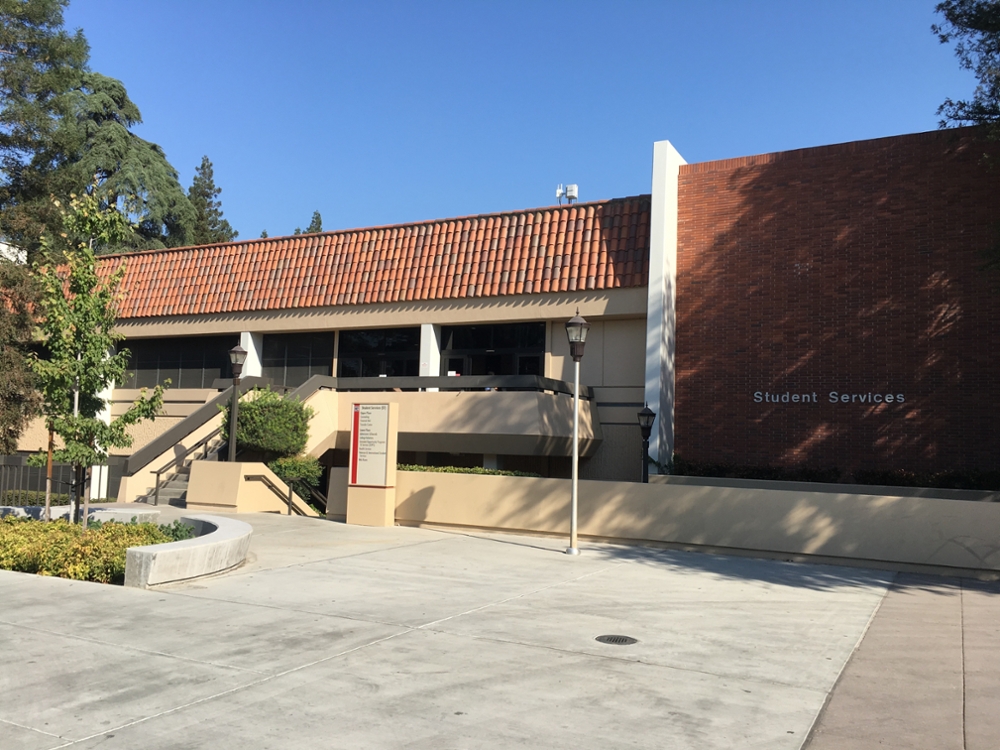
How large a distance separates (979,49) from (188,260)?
975 inches

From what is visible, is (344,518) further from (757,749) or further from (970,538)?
(757,749)

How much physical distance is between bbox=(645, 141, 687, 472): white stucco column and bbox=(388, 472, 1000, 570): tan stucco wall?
19.1 feet

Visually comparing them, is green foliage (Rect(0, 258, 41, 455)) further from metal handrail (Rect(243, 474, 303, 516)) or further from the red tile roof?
the red tile roof

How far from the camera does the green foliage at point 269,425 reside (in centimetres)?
2178

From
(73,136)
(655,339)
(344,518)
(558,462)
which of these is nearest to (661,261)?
(655,339)

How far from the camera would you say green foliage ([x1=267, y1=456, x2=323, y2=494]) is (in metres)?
22.0

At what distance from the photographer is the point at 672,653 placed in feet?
25.8

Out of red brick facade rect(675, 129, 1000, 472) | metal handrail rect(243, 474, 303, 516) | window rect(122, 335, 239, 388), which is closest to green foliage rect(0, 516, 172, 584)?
metal handrail rect(243, 474, 303, 516)

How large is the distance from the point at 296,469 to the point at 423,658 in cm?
1552

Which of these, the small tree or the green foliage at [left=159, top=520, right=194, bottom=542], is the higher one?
the small tree

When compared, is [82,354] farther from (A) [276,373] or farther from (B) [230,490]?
(A) [276,373]

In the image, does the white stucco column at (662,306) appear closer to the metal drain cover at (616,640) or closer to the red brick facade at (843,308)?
the red brick facade at (843,308)

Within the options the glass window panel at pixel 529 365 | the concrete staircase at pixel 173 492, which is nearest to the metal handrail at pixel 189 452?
the concrete staircase at pixel 173 492

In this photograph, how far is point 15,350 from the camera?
19516mm
